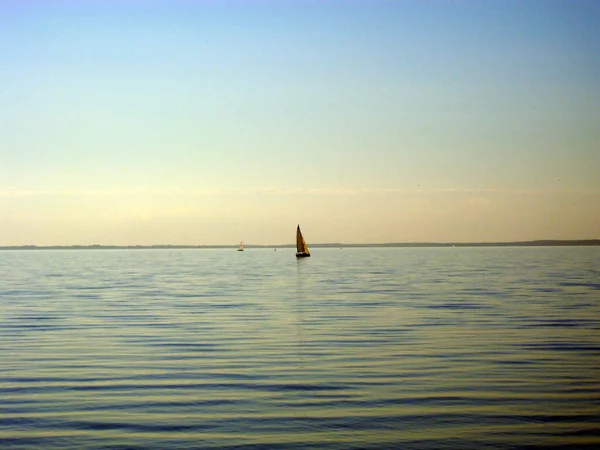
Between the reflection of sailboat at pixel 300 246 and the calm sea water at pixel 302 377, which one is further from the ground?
the reflection of sailboat at pixel 300 246

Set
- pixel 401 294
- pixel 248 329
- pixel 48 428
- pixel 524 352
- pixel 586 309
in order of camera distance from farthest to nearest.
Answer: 1. pixel 401 294
2. pixel 586 309
3. pixel 248 329
4. pixel 524 352
5. pixel 48 428

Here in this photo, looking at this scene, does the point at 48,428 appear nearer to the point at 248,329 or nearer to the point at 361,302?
the point at 248,329

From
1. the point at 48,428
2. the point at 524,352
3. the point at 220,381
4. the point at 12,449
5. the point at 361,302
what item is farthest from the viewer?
the point at 361,302

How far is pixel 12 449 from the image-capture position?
487 inches

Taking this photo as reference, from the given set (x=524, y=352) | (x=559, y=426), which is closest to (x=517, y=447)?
(x=559, y=426)

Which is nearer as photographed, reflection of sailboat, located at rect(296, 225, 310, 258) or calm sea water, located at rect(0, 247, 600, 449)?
calm sea water, located at rect(0, 247, 600, 449)

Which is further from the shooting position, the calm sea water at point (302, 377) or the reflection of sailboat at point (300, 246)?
the reflection of sailboat at point (300, 246)

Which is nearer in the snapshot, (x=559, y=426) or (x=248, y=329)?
(x=559, y=426)

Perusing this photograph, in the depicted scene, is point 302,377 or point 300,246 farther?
point 300,246

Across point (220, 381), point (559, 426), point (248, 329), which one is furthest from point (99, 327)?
point (559, 426)

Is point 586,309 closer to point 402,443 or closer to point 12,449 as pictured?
point 402,443

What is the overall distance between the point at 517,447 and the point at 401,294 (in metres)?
34.6

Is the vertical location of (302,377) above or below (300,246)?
below

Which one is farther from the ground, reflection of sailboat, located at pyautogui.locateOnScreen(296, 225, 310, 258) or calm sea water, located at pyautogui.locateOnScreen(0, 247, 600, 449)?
reflection of sailboat, located at pyautogui.locateOnScreen(296, 225, 310, 258)
